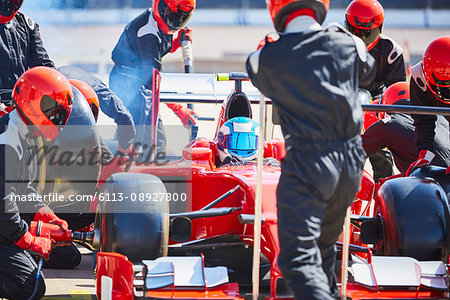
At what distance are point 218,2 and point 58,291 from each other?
78.8 ft

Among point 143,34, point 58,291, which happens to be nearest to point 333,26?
point 58,291

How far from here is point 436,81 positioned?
215 inches

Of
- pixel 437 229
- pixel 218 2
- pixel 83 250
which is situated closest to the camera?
pixel 437 229

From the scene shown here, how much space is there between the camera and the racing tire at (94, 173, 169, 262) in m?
4.14

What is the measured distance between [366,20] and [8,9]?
12.2ft

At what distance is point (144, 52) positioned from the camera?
25.5ft

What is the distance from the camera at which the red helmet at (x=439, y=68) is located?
17.7ft

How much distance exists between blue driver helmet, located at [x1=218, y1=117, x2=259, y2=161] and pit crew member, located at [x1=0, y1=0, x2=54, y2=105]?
1.95m

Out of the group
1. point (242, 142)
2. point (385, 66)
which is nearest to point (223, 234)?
point (242, 142)

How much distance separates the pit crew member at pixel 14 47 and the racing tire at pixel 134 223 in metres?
2.15

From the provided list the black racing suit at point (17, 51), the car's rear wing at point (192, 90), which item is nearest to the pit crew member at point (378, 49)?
the car's rear wing at point (192, 90)

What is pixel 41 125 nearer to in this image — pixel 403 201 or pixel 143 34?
pixel 403 201

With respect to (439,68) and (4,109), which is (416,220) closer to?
(439,68)

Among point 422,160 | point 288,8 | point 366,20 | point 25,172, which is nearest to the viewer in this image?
point 288,8
